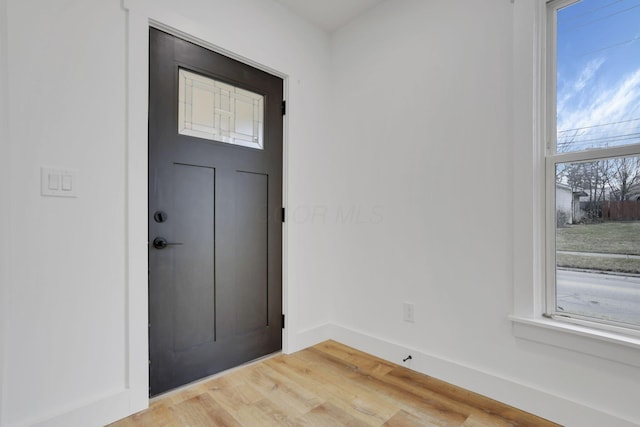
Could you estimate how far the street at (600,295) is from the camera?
1.50 metres

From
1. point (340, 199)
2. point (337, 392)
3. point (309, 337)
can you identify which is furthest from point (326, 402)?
point (340, 199)

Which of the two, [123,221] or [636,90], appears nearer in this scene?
[636,90]

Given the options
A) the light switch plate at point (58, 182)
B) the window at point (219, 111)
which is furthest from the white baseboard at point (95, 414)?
the window at point (219, 111)

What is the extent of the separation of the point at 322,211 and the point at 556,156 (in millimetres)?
1636

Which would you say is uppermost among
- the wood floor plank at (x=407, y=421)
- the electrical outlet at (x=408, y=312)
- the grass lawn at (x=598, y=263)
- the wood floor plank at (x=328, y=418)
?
the grass lawn at (x=598, y=263)

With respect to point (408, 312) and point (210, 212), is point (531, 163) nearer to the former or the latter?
point (408, 312)

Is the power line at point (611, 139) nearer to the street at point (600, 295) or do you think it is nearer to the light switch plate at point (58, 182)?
the street at point (600, 295)

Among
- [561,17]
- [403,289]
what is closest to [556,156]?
[561,17]

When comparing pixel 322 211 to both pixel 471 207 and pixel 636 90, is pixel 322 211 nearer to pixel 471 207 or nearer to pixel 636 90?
pixel 471 207

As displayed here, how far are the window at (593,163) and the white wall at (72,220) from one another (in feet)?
7.14

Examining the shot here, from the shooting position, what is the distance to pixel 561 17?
169cm

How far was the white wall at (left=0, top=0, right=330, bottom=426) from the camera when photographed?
4.55ft

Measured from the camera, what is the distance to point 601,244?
5.20ft

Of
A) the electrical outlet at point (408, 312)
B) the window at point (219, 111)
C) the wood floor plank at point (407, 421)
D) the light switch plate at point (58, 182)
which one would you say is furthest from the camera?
the electrical outlet at point (408, 312)
